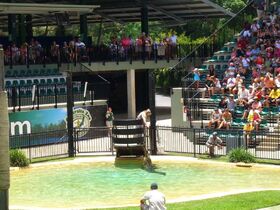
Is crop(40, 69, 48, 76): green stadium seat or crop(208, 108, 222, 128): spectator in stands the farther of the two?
crop(40, 69, 48, 76): green stadium seat

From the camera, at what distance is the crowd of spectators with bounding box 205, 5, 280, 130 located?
99.4 ft

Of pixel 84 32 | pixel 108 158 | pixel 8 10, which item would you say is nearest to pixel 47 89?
pixel 8 10

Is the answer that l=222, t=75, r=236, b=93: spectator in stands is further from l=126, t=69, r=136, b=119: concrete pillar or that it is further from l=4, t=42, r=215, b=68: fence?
l=126, t=69, r=136, b=119: concrete pillar

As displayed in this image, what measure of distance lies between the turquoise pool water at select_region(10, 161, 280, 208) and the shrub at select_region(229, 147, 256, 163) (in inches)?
20.1

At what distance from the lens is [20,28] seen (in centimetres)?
4362

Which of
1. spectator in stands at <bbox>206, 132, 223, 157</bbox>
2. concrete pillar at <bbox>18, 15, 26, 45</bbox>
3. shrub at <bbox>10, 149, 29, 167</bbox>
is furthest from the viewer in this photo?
concrete pillar at <bbox>18, 15, 26, 45</bbox>

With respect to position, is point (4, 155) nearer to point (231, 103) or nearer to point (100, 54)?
point (231, 103)

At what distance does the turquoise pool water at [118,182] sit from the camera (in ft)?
65.2

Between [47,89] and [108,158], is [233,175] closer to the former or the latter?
[108,158]

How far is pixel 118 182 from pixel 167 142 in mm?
7889

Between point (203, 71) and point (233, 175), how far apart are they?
14.8 metres

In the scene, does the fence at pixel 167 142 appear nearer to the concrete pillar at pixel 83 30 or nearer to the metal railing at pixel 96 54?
the metal railing at pixel 96 54

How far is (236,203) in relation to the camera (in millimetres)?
17953

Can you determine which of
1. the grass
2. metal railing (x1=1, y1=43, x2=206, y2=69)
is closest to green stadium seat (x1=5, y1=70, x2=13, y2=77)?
metal railing (x1=1, y1=43, x2=206, y2=69)
